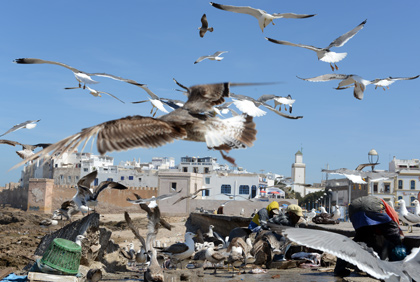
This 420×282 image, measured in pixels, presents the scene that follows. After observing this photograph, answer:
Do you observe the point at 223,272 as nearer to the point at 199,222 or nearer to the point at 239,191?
the point at 199,222

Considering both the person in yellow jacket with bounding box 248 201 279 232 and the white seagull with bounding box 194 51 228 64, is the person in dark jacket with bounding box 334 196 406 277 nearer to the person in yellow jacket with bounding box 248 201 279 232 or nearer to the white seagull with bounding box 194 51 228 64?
the person in yellow jacket with bounding box 248 201 279 232

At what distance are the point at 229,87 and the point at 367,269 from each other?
2308 mm

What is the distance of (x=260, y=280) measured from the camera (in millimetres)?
7324

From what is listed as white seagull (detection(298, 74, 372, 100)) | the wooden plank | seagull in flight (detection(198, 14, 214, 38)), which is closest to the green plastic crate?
the wooden plank

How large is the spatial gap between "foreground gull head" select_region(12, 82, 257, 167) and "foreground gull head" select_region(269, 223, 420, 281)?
3.67 ft

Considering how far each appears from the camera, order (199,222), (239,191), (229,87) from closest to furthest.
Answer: (229,87), (199,222), (239,191)

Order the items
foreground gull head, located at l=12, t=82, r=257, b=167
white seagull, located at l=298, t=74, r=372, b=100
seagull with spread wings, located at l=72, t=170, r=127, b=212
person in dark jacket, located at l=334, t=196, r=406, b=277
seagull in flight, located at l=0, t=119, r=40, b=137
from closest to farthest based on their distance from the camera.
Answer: foreground gull head, located at l=12, t=82, r=257, b=167 < person in dark jacket, located at l=334, t=196, r=406, b=277 < seagull with spread wings, located at l=72, t=170, r=127, b=212 < white seagull, located at l=298, t=74, r=372, b=100 < seagull in flight, located at l=0, t=119, r=40, b=137

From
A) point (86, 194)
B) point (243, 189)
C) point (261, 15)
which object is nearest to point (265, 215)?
point (86, 194)

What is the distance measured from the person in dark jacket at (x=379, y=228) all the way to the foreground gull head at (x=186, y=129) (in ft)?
6.41

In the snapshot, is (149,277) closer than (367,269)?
No

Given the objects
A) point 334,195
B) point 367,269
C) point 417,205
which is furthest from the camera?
point 334,195

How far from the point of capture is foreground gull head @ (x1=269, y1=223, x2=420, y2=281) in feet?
16.2

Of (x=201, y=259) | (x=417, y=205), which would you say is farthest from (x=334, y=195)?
(x=201, y=259)

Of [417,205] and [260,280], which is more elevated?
[417,205]
